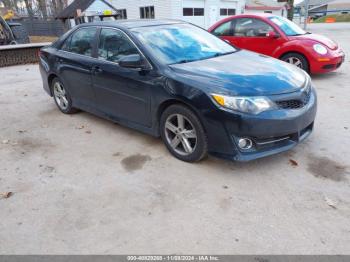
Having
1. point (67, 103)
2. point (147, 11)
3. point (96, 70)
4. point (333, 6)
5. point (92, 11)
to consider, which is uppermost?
point (92, 11)

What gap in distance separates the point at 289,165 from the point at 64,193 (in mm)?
2481

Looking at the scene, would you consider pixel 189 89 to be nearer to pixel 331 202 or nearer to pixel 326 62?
pixel 331 202

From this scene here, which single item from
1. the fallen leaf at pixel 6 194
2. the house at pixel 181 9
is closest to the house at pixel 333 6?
the house at pixel 181 9

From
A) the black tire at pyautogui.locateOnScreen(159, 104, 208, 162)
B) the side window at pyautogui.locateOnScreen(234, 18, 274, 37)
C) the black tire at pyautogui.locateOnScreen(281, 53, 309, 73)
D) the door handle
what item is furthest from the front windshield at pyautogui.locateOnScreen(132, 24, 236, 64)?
the side window at pyautogui.locateOnScreen(234, 18, 274, 37)

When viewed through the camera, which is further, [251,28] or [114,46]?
[251,28]

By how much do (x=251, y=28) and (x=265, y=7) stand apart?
2847 centimetres

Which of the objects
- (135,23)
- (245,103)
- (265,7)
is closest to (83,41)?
(135,23)

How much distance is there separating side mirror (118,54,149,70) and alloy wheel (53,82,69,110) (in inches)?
84.5

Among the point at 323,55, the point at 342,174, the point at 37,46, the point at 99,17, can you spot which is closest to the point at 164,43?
the point at 342,174

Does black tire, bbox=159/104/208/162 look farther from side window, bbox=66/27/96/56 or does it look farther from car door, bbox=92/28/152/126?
side window, bbox=66/27/96/56

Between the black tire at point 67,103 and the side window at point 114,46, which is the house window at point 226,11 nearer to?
the black tire at point 67,103

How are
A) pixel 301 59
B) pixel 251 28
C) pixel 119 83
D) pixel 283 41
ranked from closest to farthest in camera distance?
pixel 119 83, pixel 301 59, pixel 283 41, pixel 251 28

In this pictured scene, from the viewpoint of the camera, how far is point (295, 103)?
137 inches

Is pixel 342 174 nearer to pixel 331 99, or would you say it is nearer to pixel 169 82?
pixel 169 82
